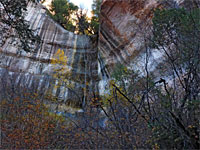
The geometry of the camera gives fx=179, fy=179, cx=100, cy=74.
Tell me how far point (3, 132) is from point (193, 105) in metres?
6.59

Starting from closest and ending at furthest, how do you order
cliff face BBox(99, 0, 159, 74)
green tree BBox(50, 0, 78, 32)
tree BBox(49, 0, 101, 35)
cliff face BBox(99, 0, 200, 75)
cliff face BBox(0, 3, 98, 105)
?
cliff face BBox(99, 0, 200, 75), cliff face BBox(99, 0, 159, 74), cliff face BBox(0, 3, 98, 105), tree BBox(49, 0, 101, 35), green tree BBox(50, 0, 78, 32)

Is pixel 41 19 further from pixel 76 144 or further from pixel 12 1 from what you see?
pixel 76 144

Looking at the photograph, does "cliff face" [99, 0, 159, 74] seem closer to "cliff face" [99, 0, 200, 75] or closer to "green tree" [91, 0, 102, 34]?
"cliff face" [99, 0, 200, 75]

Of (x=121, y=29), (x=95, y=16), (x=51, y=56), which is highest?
(x=95, y=16)

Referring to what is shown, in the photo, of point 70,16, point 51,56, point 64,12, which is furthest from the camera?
point 70,16

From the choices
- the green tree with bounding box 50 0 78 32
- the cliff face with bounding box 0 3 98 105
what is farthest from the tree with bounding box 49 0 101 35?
A: the cliff face with bounding box 0 3 98 105

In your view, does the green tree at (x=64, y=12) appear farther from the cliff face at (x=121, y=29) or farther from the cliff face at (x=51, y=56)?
the cliff face at (x=121, y=29)

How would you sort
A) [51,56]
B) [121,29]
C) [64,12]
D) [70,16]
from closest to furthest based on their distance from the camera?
[121,29]
[51,56]
[64,12]
[70,16]

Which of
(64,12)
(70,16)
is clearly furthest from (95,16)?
(64,12)

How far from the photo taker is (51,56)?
16.6 metres

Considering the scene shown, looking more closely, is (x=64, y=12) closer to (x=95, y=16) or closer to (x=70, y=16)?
(x=70, y=16)

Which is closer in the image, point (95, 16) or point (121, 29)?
point (121, 29)

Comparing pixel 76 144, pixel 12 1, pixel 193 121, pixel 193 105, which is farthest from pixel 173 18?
pixel 76 144

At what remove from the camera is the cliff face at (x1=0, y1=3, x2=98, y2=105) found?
14.9 metres
